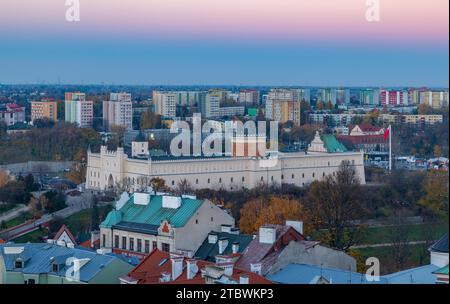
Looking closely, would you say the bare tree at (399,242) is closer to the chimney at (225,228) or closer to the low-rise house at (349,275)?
the chimney at (225,228)

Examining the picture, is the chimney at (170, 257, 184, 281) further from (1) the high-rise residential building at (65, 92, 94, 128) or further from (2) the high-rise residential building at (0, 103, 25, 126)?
(1) the high-rise residential building at (65, 92, 94, 128)

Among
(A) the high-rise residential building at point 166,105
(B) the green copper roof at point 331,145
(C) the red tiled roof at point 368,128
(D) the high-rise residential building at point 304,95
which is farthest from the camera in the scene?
(D) the high-rise residential building at point 304,95

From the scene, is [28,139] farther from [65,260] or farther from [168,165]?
[65,260]

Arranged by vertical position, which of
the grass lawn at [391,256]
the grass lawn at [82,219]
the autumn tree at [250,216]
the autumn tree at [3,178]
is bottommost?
the grass lawn at [82,219]

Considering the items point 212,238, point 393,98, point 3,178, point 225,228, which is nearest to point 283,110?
point 393,98

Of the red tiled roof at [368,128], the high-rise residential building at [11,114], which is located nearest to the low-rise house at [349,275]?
the red tiled roof at [368,128]

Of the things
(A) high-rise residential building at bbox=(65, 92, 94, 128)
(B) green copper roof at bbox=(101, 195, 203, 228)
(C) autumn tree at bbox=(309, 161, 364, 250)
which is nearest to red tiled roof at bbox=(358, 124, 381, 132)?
(A) high-rise residential building at bbox=(65, 92, 94, 128)
